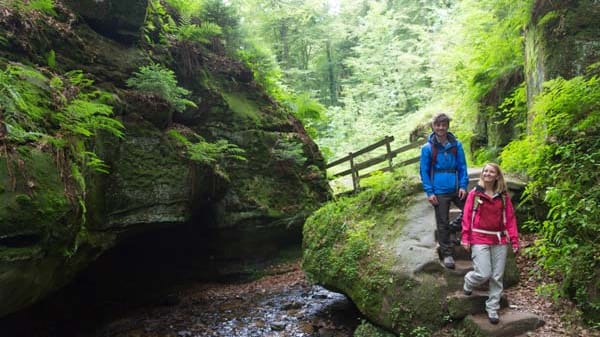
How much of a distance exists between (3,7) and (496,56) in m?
11.3

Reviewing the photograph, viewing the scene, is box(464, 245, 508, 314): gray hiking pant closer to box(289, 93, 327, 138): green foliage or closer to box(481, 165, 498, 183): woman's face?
box(481, 165, 498, 183): woman's face

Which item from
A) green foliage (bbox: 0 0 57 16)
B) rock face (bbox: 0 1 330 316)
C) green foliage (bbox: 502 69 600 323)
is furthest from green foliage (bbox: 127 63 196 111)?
green foliage (bbox: 502 69 600 323)

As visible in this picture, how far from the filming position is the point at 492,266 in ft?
15.3

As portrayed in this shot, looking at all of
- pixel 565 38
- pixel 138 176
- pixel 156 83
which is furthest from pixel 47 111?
pixel 565 38

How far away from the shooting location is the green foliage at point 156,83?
28.6ft

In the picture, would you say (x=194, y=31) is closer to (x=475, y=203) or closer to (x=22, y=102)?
(x=22, y=102)

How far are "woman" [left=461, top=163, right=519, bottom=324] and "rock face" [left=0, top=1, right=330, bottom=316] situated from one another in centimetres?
569

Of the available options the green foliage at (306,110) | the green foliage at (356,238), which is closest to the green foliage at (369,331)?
the green foliage at (356,238)

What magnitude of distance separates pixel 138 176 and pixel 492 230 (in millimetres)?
7033

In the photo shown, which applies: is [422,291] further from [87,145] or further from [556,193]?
[87,145]

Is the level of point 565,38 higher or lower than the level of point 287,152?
higher

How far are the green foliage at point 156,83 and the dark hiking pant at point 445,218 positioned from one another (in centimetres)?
662

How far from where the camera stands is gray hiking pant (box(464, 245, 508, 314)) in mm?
4605

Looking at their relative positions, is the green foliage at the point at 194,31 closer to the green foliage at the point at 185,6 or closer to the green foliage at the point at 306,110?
the green foliage at the point at 185,6
